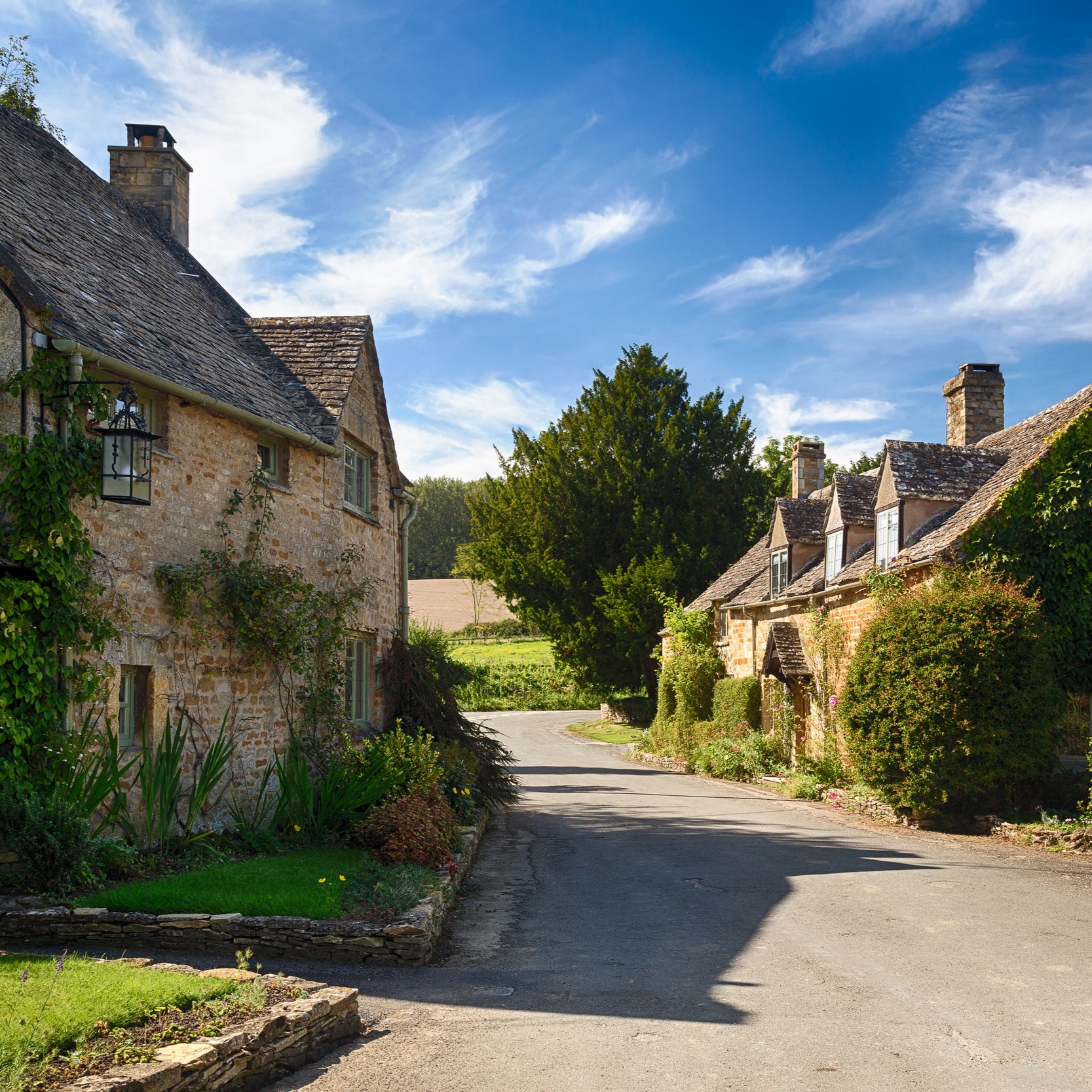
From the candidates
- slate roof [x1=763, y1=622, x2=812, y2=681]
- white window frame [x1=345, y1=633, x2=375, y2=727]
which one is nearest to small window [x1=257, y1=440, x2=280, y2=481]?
white window frame [x1=345, y1=633, x2=375, y2=727]

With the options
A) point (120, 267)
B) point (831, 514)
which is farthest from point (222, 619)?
point (831, 514)

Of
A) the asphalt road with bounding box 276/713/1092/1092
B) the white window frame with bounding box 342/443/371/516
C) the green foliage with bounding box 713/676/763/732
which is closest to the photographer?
the asphalt road with bounding box 276/713/1092/1092

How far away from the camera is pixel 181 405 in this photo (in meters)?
11.4

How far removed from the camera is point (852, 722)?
16500 millimetres

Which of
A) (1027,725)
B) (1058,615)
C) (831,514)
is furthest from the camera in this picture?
(831,514)

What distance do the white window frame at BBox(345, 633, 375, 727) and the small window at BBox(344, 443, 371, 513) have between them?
2.12 m

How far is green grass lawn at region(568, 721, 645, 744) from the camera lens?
3709cm

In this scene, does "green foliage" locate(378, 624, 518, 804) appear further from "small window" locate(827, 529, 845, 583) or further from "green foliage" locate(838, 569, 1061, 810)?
"small window" locate(827, 529, 845, 583)

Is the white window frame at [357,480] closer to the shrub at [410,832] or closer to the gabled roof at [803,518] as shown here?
the shrub at [410,832]

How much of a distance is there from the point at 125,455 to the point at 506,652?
5992 centimetres

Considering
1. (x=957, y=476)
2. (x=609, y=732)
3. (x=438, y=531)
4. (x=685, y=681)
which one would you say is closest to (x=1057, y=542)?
(x=957, y=476)

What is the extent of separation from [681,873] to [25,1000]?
8331 mm

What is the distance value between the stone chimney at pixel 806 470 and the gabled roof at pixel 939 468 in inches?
383

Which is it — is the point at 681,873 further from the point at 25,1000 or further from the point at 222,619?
the point at 25,1000
